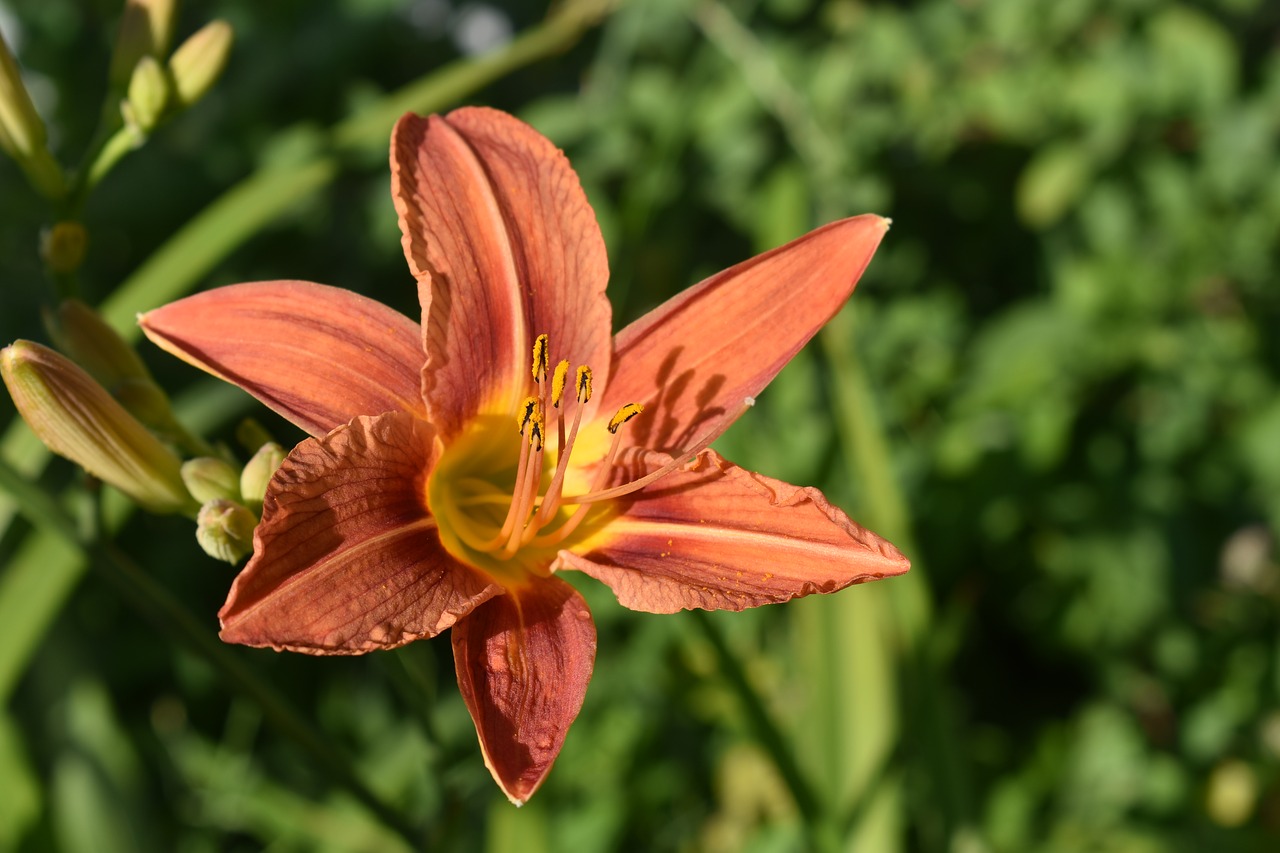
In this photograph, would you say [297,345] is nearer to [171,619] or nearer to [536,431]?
[536,431]

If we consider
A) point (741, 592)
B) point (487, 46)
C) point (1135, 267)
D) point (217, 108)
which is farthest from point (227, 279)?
point (1135, 267)

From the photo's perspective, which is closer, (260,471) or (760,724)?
(260,471)

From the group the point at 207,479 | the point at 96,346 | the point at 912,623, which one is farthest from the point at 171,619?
the point at 912,623

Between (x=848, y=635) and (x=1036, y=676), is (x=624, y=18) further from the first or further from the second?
(x=1036, y=676)

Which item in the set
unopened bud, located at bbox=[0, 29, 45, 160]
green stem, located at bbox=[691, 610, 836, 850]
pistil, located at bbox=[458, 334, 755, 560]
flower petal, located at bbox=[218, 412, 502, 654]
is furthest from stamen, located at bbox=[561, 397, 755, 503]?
unopened bud, located at bbox=[0, 29, 45, 160]

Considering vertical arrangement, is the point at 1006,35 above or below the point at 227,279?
above

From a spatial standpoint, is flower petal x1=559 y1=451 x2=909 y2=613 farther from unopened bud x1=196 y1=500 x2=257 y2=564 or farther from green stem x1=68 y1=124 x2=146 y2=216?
green stem x1=68 y1=124 x2=146 y2=216

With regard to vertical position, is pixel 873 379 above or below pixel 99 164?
below
